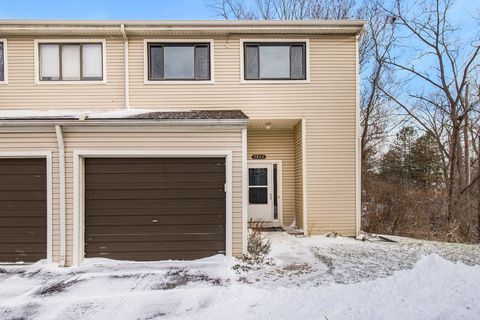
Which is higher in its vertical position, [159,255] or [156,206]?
[156,206]

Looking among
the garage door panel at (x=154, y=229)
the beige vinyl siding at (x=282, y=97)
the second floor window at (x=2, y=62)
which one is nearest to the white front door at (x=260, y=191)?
the beige vinyl siding at (x=282, y=97)

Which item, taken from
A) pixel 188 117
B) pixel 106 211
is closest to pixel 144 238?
pixel 106 211

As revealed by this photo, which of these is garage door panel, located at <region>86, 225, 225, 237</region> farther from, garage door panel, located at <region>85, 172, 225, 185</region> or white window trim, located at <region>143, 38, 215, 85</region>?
white window trim, located at <region>143, 38, 215, 85</region>

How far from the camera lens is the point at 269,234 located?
9.09 metres

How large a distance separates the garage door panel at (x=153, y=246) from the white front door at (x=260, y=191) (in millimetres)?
4075

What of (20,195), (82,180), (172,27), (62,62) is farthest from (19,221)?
(172,27)

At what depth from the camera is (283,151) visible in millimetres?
10375

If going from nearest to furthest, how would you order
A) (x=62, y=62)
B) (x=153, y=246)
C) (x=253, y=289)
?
1. (x=253, y=289)
2. (x=153, y=246)
3. (x=62, y=62)

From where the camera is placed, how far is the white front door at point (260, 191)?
34.2 feet

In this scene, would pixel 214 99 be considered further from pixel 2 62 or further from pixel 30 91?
pixel 2 62

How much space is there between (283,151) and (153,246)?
5438mm

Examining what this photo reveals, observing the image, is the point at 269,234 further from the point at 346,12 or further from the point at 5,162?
the point at 346,12

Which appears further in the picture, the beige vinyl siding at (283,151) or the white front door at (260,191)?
the white front door at (260,191)

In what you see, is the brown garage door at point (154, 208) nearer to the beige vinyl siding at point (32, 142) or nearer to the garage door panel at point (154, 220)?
the garage door panel at point (154, 220)
